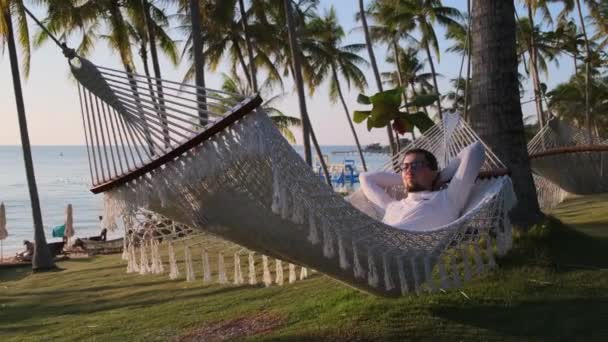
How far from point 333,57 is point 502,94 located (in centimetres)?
1576

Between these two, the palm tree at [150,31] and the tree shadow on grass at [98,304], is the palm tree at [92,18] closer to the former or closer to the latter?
the palm tree at [150,31]

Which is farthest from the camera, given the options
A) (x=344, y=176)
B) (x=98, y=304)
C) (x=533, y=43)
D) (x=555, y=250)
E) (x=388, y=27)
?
A: (x=344, y=176)

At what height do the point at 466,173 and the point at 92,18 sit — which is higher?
the point at 92,18

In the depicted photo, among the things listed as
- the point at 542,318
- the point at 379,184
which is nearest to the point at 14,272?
the point at 379,184

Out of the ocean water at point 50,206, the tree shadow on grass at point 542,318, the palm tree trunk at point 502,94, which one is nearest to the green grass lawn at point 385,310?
the tree shadow on grass at point 542,318

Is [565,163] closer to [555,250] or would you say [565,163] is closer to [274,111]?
[555,250]

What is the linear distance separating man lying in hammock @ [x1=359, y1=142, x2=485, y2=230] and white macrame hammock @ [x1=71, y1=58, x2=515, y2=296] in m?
0.30

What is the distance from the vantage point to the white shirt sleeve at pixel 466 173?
3.43 metres

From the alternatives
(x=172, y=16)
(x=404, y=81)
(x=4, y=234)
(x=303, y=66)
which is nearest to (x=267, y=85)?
(x=303, y=66)

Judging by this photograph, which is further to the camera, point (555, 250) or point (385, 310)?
point (555, 250)

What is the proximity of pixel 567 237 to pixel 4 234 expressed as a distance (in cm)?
1017

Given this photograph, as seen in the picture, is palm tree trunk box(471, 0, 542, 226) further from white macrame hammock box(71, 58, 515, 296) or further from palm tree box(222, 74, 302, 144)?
Answer: palm tree box(222, 74, 302, 144)

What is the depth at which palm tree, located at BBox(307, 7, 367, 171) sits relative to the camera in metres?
19.3

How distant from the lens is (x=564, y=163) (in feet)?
25.3
